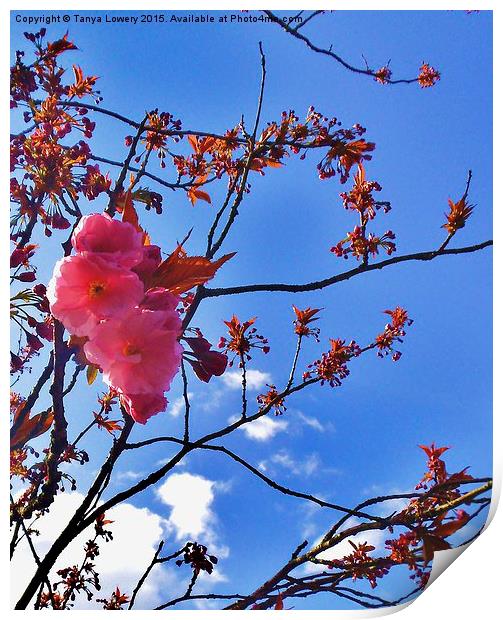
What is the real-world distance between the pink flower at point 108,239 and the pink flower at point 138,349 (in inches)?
2.4

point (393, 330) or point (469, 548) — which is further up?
point (393, 330)

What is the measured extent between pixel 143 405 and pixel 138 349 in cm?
7

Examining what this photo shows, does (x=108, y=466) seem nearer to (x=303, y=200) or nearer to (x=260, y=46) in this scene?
(x=303, y=200)

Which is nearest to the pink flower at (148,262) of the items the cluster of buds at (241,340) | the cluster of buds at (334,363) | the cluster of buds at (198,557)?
the cluster of buds at (241,340)

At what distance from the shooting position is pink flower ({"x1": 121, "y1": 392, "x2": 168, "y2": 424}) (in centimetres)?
71

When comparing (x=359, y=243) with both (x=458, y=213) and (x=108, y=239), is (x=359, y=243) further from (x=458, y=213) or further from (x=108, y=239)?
(x=108, y=239)

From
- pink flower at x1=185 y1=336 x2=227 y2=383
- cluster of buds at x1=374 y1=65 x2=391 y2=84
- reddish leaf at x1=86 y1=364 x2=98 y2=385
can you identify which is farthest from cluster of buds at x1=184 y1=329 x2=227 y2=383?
cluster of buds at x1=374 y1=65 x2=391 y2=84

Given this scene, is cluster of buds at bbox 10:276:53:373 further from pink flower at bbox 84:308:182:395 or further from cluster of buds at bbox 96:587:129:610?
cluster of buds at bbox 96:587:129:610

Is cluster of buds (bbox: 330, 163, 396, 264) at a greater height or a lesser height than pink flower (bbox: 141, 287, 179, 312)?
greater

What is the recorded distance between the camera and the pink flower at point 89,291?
26.4 inches

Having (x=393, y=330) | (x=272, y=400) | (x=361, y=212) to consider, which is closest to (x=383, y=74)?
(x=361, y=212)

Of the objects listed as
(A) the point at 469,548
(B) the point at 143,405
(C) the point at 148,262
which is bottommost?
(A) the point at 469,548

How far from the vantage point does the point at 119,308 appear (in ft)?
2.21

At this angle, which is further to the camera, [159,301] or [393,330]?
[393,330]
